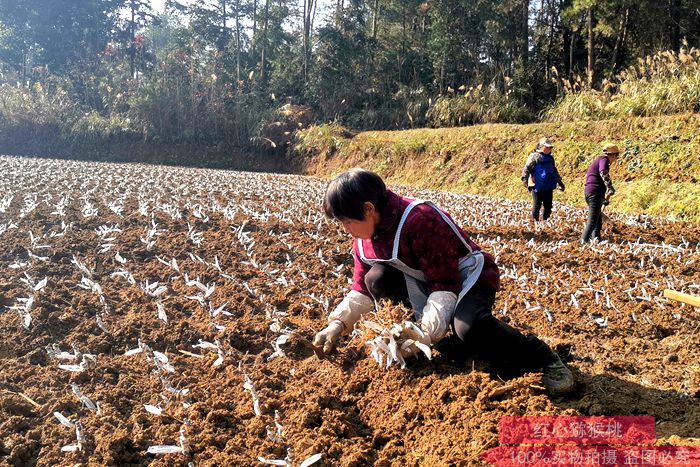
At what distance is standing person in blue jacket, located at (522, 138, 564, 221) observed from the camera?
7.13 meters

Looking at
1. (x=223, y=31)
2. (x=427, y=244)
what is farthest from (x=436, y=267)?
(x=223, y=31)

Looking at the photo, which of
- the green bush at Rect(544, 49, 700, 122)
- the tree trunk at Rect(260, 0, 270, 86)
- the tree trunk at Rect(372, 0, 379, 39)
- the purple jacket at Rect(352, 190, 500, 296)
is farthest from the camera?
the tree trunk at Rect(260, 0, 270, 86)

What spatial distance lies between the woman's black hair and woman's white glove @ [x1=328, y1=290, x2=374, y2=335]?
57 centimetres

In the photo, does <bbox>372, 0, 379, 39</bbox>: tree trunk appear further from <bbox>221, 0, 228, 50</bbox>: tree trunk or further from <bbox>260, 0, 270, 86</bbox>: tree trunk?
<bbox>221, 0, 228, 50</bbox>: tree trunk

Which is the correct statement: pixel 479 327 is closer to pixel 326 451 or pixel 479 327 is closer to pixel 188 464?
pixel 326 451

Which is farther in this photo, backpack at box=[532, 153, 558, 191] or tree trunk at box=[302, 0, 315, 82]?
tree trunk at box=[302, 0, 315, 82]

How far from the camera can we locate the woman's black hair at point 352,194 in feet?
7.35

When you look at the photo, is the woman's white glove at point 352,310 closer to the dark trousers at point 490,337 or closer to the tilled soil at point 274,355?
the tilled soil at point 274,355

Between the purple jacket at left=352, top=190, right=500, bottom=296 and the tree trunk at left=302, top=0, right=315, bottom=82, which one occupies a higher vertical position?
the tree trunk at left=302, top=0, right=315, bottom=82

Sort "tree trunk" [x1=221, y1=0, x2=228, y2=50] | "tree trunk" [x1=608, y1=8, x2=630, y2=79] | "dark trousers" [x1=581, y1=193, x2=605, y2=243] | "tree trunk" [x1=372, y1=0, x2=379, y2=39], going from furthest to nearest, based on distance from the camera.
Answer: "tree trunk" [x1=221, y1=0, x2=228, y2=50], "tree trunk" [x1=372, y1=0, x2=379, y2=39], "tree trunk" [x1=608, y1=8, x2=630, y2=79], "dark trousers" [x1=581, y1=193, x2=605, y2=243]

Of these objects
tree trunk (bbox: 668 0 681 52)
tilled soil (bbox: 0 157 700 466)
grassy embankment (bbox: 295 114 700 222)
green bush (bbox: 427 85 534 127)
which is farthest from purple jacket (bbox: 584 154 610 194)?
tree trunk (bbox: 668 0 681 52)

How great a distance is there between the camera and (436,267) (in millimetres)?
2330

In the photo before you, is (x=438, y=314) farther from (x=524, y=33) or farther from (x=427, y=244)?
(x=524, y=33)

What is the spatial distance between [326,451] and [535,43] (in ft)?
71.3
